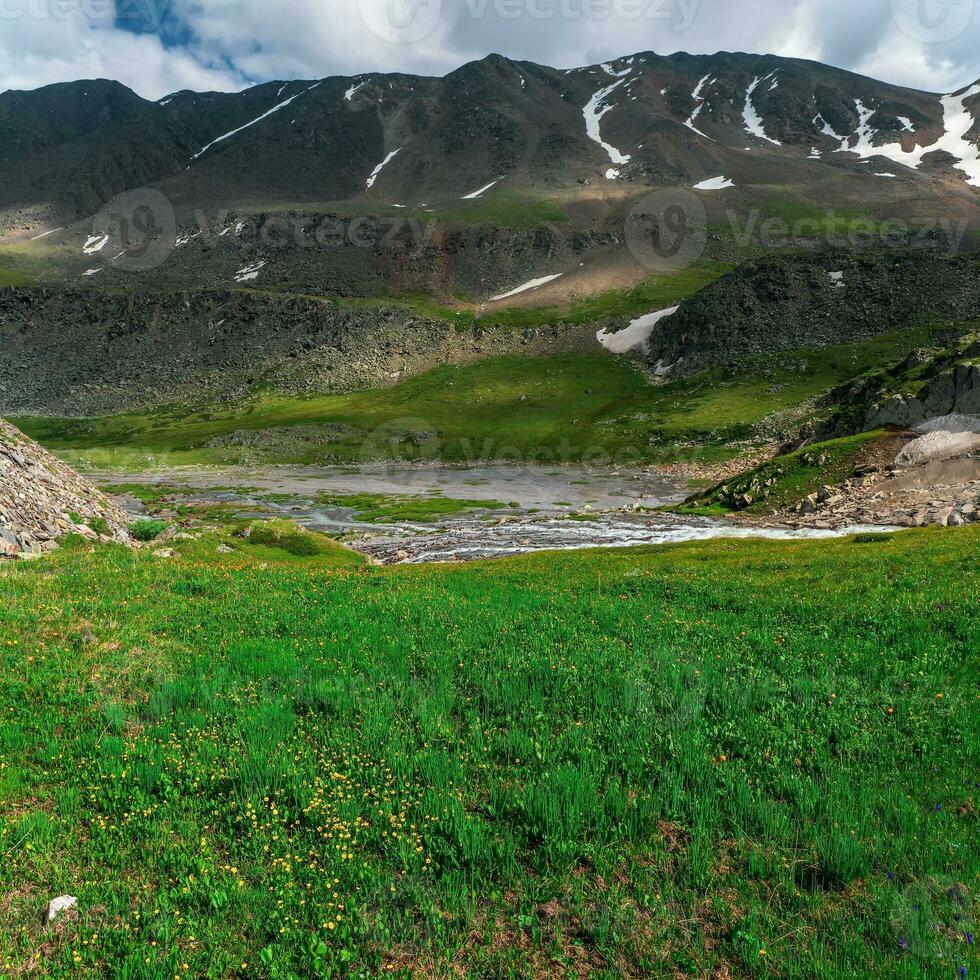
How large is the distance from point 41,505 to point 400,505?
217 feet

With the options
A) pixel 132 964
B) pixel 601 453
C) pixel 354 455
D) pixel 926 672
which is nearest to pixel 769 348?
pixel 601 453

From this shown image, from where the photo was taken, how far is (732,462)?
115 m

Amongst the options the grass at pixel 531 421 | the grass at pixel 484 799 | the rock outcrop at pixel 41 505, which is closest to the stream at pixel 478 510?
the grass at pixel 531 421

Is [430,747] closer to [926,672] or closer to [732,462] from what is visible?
[926,672]

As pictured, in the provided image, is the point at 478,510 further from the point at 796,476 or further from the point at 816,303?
the point at 816,303

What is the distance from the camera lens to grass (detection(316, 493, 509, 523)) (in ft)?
277

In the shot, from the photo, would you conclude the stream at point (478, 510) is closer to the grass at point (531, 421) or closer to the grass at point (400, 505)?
the grass at point (400, 505)

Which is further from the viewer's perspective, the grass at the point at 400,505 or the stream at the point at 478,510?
the grass at the point at 400,505

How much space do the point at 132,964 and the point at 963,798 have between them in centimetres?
925

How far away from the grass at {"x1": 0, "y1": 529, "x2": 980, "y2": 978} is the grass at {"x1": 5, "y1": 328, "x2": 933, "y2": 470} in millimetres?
120878

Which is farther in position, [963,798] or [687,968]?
[963,798]

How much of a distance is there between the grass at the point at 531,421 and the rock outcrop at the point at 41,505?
375 feet

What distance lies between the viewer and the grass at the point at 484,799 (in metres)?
5.05

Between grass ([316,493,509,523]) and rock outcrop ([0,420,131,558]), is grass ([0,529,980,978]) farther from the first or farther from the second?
grass ([316,493,509,523])
